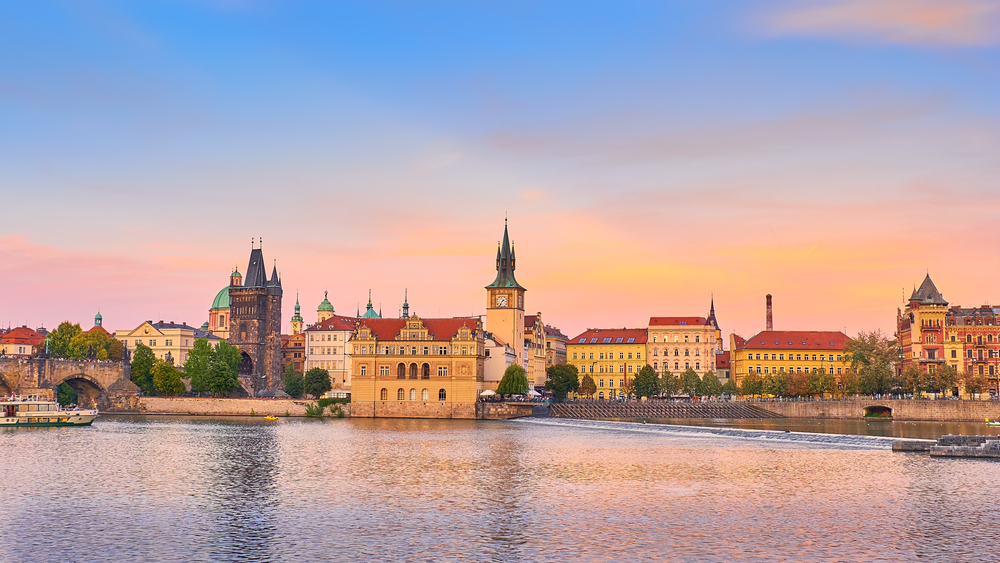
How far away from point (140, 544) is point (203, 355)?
115164mm

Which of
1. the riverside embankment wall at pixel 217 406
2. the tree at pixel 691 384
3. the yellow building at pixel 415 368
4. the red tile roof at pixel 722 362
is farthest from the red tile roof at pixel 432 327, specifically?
the red tile roof at pixel 722 362

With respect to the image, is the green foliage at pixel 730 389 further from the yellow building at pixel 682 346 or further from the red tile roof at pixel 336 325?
the red tile roof at pixel 336 325

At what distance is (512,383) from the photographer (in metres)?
125

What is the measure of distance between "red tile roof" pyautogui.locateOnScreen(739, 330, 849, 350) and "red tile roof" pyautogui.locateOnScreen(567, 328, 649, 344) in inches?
743

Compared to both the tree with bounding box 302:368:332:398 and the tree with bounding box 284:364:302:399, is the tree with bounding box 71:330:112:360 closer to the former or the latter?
the tree with bounding box 284:364:302:399

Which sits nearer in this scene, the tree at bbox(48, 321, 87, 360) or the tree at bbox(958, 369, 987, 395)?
the tree at bbox(958, 369, 987, 395)

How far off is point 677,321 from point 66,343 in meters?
112

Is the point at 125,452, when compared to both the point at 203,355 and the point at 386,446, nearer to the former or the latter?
the point at 386,446

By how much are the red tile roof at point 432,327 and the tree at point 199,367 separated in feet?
80.2

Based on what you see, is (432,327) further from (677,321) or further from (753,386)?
(677,321)

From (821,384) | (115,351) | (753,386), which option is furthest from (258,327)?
(821,384)

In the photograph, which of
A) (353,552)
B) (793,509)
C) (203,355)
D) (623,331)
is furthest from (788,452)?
(623,331)

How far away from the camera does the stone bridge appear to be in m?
129

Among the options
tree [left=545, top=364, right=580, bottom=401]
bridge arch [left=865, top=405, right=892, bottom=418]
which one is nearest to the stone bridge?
tree [left=545, top=364, right=580, bottom=401]
